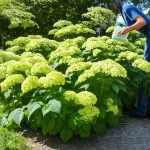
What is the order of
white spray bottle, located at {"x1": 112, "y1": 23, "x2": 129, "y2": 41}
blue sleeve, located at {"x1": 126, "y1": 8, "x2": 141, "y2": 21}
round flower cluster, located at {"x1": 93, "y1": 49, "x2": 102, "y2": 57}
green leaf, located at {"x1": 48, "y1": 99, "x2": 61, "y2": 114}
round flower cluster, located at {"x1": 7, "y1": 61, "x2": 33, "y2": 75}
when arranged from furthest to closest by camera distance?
white spray bottle, located at {"x1": 112, "y1": 23, "x2": 129, "y2": 41} → round flower cluster, located at {"x1": 93, "y1": 49, "x2": 102, "y2": 57} → blue sleeve, located at {"x1": 126, "y1": 8, "x2": 141, "y2": 21} → round flower cluster, located at {"x1": 7, "y1": 61, "x2": 33, "y2": 75} → green leaf, located at {"x1": 48, "y1": 99, "x2": 61, "y2": 114}

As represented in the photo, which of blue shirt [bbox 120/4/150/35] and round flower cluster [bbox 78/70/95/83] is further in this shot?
blue shirt [bbox 120/4/150/35]

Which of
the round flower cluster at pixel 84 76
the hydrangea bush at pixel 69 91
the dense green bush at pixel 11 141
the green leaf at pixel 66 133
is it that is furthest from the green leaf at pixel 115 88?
the dense green bush at pixel 11 141

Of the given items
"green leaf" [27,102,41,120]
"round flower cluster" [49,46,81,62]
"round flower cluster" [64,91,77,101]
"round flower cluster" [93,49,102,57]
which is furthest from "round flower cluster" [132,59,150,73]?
"green leaf" [27,102,41,120]

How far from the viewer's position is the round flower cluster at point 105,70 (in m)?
3.23

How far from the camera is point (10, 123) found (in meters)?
3.33

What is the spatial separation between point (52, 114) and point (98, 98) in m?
0.64

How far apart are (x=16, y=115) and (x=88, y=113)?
2.49 ft

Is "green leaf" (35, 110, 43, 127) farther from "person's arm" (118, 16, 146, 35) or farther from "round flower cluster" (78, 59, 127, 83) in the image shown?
"person's arm" (118, 16, 146, 35)

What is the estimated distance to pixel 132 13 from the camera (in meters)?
3.88

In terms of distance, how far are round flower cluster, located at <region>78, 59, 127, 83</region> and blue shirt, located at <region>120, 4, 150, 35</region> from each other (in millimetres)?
876

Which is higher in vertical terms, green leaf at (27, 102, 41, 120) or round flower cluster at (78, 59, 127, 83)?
round flower cluster at (78, 59, 127, 83)

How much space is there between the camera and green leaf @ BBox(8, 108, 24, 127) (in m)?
3.16

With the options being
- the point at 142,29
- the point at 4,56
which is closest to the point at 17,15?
the point at 4,56

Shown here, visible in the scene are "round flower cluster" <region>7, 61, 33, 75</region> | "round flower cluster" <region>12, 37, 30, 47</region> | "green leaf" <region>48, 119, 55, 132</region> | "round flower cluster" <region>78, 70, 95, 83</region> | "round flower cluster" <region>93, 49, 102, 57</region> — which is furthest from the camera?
"round flower cluster" <region>12, 37, 30, 47</region>
